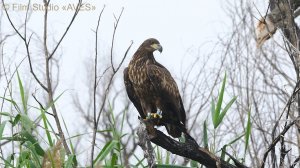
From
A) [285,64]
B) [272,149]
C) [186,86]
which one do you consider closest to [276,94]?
[285,64]

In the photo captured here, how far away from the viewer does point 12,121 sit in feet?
13.9

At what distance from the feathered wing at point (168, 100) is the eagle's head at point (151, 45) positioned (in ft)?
0.86

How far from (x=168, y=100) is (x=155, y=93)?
0.13 metres

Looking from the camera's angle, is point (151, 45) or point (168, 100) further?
point (151, 45)

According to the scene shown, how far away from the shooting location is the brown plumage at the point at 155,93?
557cm

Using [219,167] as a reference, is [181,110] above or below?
above

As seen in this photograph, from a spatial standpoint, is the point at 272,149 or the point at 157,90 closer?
the point at 272,149

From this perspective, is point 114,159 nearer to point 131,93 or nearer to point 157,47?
point 131,93

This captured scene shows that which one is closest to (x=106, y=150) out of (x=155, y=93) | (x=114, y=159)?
(x=114, y=159)

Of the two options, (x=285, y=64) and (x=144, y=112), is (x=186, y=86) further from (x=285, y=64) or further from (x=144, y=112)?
(x=144, y=112)

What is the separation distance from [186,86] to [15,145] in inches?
244

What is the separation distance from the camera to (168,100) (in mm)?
5641

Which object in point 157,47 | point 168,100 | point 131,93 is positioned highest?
point 157,47

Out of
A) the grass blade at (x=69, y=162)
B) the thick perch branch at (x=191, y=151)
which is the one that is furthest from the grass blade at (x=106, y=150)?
the thick perch branch at (x=191, y=151)
